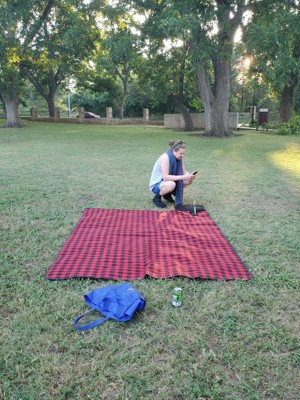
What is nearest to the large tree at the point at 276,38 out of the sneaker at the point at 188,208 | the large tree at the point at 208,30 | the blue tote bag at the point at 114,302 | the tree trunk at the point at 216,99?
the large tree at the point at 208,30

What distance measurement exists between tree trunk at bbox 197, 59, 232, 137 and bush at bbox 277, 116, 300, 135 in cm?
375

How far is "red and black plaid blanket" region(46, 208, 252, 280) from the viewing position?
2945 mm

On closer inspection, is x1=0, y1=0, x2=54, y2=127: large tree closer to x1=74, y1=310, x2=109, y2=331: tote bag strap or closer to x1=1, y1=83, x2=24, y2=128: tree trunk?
x1=1, y1=83, x2=24, y2=128: tree trunk

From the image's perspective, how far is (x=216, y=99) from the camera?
51.7 feet

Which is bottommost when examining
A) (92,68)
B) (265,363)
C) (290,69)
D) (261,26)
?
(265,363)

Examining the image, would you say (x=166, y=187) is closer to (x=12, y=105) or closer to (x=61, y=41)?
(x=61, y=41)

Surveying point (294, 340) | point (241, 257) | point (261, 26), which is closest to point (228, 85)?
point (261, 26)

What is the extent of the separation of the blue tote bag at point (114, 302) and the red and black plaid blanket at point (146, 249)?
0.33 meters

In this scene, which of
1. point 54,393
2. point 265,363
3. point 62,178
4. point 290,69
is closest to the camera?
point 54,393

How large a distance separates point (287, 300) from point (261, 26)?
34.3 ft

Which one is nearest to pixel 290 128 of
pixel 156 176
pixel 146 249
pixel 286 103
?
pixel 286 103

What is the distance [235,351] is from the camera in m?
2.03

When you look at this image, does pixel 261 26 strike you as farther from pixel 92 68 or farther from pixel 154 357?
pixel 92 68

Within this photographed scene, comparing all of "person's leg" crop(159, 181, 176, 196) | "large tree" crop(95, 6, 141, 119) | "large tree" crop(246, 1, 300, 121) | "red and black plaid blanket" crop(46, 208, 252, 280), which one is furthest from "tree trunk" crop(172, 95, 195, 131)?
"red and black plaid blanket" crop(46, 208, 252, 280)
